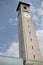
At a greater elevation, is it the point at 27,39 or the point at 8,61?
the point at 27,39

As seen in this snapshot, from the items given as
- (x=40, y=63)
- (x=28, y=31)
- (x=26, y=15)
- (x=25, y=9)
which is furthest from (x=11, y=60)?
(x=25, y=9)

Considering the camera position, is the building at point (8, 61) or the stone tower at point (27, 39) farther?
the stone tower at point (27, 39)

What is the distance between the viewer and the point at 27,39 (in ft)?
115

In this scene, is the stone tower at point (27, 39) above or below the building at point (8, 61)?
above

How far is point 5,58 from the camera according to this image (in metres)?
26.7

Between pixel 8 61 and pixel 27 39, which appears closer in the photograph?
pixel 8 61

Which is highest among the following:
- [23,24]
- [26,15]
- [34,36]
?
[26,15]

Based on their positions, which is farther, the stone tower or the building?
the stone tower

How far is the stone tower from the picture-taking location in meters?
33.0

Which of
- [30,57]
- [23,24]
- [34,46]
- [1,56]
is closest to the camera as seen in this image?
[1,56]

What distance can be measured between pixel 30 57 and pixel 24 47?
290 centimetres

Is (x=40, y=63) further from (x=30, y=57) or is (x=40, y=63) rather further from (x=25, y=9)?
(x=25, y=9)

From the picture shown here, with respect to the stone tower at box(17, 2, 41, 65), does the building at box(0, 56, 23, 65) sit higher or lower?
lower

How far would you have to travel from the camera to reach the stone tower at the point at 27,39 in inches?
1300
